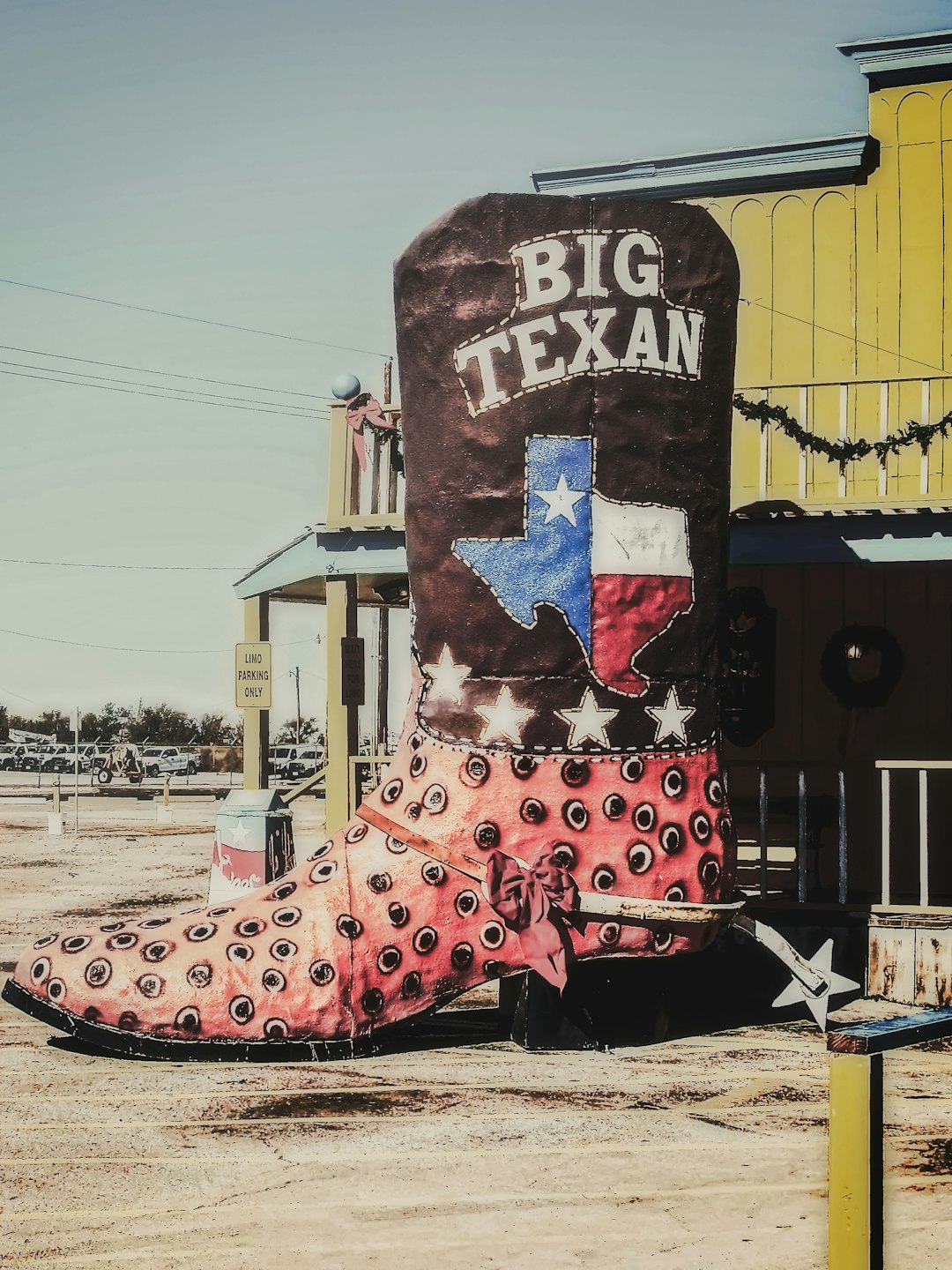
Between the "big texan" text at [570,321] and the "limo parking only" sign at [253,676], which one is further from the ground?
the "big texan" text at [570,321]

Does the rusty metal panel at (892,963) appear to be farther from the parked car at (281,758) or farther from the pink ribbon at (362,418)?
the parked car at (281,758)

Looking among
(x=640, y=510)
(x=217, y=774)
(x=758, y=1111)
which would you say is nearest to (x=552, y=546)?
(x=640, y=510)

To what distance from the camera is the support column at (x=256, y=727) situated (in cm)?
959

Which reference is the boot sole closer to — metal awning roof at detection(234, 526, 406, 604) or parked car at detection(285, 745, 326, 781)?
metal awning roof at detection(234, 526, 406, 604)

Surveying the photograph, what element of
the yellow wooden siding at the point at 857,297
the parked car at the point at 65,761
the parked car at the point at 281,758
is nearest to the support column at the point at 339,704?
the yellow wooden siding at the point at 857,297

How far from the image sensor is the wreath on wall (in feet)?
29.9

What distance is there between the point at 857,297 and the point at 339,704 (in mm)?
4188

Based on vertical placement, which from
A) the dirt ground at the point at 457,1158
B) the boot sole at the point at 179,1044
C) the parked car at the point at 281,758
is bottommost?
the parked car at the point at 281,758

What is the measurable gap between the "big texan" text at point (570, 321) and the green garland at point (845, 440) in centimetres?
212

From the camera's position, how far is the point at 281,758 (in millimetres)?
48844

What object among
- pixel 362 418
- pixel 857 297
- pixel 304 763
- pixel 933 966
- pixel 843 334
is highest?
pixel 857 297

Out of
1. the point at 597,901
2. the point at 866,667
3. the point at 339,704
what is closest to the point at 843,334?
the point at 866,667

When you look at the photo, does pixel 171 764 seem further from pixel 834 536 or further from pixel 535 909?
pixel 535 909

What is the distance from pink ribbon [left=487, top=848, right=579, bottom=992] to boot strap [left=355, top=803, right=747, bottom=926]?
7cm
